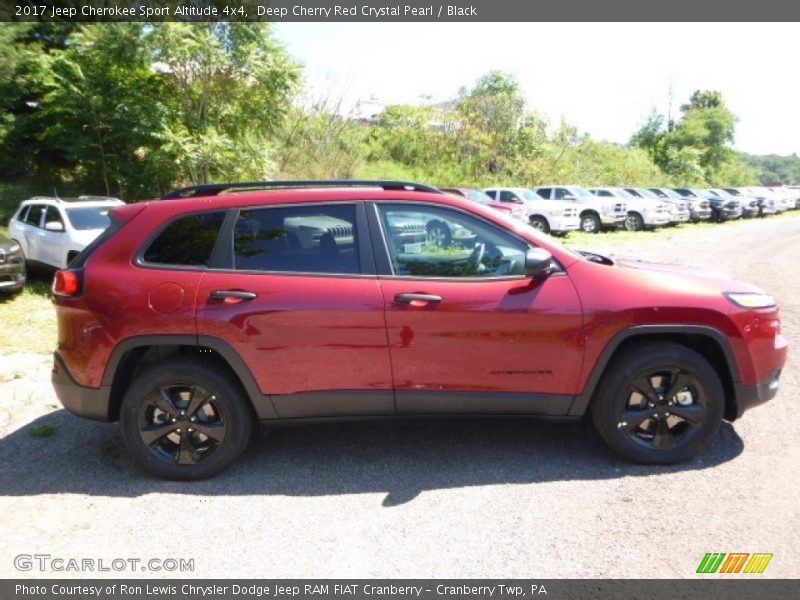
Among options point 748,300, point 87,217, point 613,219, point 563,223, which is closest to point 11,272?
point 87,217

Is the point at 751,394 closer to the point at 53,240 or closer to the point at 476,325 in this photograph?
the point at 476,325

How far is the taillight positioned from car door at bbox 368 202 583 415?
184 centimetres

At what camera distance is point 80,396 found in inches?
143

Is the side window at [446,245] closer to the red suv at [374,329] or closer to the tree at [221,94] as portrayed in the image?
the red suv at [374,329]

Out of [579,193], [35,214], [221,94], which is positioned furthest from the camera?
[579,193]

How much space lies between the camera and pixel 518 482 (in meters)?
3.46

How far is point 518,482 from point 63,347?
114 inches

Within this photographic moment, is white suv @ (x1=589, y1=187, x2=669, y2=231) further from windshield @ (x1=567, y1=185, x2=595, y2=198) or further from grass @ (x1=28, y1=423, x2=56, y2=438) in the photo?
grass @ (x1=28, y1=423, x2=56, y2=438)

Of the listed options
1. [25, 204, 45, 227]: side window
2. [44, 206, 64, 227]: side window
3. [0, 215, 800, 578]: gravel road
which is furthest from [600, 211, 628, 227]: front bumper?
[0, 215, 800, 578]: gravel road

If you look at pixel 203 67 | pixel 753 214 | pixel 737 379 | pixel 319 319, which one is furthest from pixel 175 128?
pixel 753 214

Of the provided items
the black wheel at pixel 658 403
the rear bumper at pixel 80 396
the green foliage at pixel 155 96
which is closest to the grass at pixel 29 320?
the rear bumper at pixel 80 396

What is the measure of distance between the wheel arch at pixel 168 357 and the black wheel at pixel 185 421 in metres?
0.07

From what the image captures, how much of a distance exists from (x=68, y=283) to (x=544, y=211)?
16.8 metres

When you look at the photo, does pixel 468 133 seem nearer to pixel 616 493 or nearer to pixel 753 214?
pixel 753 214
